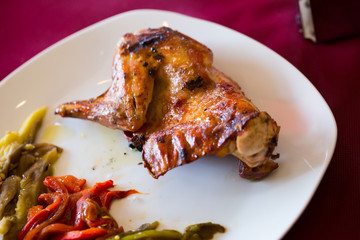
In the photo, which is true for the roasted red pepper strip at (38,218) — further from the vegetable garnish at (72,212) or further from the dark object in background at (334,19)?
the dark object in background at (334,19)

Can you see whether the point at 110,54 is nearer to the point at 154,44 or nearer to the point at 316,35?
the point at 154,44

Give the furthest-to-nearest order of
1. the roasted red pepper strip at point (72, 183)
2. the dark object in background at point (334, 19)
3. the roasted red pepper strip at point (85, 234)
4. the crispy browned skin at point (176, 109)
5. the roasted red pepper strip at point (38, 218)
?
the dark object in background at point (334, 19)
the roasted red pepper strip at point (72, 183)
the roasted red pepper strip at point (38, 218)
the roasted red pepper strip at point (85, 234)
the crispy browned skin at point (176, 109)

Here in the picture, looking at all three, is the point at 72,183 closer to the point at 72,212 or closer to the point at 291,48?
the point at 72,212

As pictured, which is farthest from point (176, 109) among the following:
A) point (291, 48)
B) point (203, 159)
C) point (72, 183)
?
point (291, 48)

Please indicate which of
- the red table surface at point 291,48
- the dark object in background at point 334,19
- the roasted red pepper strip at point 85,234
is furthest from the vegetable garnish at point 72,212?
the dark object in background at point 334,19

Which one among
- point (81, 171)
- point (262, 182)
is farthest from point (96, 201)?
point (262, 182)
